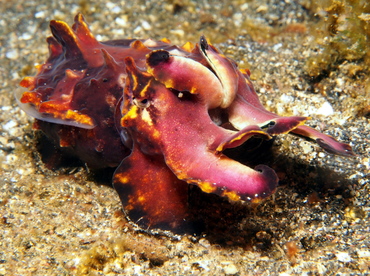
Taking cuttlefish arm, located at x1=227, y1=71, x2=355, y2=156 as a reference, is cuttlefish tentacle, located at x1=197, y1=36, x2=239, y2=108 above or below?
above

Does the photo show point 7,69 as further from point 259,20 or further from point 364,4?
point 364,4

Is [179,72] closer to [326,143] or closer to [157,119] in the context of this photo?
[157,119]

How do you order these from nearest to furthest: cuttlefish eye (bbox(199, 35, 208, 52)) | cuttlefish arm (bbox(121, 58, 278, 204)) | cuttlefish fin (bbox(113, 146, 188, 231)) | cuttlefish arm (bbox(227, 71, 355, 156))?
cuttlefish arm (bbox(121, 58, 278, 204)) → cuttlefish arm (bbox(227, 71, 355, 156)) → cuttlefish eye (bbox(199, 35, 208, 52)) → cuttlefish fin (bbox(113, 146, 188, 231))

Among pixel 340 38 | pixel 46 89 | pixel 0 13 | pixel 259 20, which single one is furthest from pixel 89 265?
pixel 0 13

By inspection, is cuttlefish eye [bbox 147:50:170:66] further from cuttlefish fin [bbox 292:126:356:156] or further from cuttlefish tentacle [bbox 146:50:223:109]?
cuttlefish fin [bbox 292:126:356:156]

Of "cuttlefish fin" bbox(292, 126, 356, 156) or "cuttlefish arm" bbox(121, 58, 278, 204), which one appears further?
"cuttlefish fin" bbox(292, 126, 356, 156)

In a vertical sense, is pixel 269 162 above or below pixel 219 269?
above

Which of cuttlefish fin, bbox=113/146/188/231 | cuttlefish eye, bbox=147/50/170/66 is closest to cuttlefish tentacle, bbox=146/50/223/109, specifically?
cuttlefish eye, bbox=147/50/170/66
